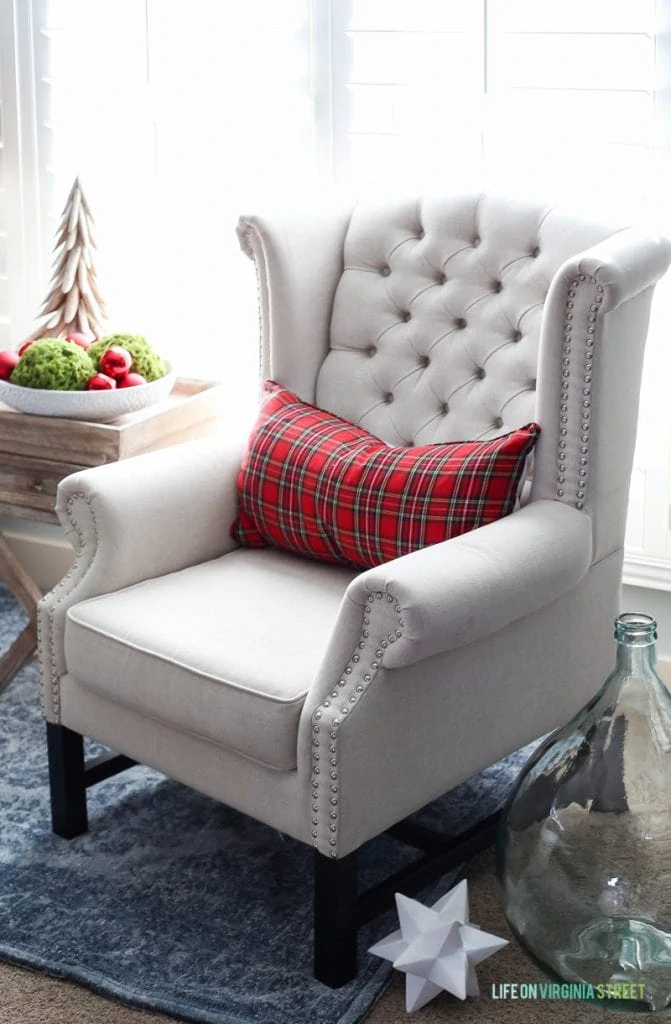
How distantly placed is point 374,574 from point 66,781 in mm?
804

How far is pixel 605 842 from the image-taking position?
167 centimetres

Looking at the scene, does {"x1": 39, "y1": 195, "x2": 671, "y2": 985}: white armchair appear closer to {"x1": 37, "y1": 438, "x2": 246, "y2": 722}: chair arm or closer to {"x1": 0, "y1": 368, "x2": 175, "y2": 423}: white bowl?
{"x1": 37, "y1": 438, "x2": 246, "y2": 722}: chair arm

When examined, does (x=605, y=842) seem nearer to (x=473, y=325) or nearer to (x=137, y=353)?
(x=473, y=325)

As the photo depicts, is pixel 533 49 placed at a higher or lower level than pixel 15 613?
higher

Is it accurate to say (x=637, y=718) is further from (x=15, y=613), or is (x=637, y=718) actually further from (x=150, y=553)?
(x=15, y=613)

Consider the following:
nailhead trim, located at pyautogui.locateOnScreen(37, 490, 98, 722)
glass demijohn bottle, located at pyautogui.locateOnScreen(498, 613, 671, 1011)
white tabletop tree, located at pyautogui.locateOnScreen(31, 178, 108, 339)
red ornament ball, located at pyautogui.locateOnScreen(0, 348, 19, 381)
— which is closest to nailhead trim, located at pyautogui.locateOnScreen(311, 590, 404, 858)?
glass demijohn bottle, located at pyautogui.locateOnScreen(498, 613, 671, 1011)

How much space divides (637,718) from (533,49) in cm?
143

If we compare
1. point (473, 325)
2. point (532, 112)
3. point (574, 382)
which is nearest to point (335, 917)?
point (574, 382)

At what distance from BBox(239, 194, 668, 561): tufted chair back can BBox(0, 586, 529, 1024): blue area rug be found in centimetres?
69

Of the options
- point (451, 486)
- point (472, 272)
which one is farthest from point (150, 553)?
point (472, 272)

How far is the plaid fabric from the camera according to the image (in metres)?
2.12

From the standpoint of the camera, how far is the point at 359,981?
196 cm

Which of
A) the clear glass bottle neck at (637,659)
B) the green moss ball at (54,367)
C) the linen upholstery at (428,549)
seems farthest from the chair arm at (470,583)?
the green moss ball at (54,367)

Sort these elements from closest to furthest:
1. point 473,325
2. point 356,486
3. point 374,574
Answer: point 374,574 < point 356,486 < point 473,325
